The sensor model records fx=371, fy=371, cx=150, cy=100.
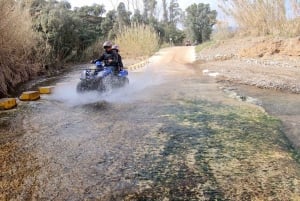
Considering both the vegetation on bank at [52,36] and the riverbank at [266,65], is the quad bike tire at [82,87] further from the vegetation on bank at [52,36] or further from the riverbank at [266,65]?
the riverbank at [266,65]


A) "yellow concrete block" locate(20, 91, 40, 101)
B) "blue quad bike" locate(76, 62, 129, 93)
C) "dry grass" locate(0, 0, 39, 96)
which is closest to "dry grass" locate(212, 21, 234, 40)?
Answer: "dry grass" locate(0, 0, 39, 96)

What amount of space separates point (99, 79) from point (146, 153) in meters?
4.15

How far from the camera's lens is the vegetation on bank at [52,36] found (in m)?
10.1

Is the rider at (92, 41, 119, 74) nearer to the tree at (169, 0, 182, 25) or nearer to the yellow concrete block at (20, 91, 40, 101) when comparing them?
the yellow concrete block at (20, 91, 40, 101)

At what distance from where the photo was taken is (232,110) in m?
7.21

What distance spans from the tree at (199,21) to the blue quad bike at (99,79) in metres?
36.8

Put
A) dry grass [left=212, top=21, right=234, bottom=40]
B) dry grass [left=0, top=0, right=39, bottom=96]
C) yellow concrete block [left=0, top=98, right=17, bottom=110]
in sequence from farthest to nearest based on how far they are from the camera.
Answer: dry grass [left=212, top=21, right=234, bottom=40] < dry grass [left=0, top=0, right=39, bottom=96] < yellow concrete block [left=0, top=98, right=17, bottom=110]

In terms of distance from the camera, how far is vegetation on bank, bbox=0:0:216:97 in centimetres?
1012

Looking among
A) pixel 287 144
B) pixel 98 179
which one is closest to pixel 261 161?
pixel 287 144

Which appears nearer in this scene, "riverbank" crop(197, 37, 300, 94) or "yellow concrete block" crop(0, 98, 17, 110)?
"yellow concrete block" crop(0, 98, 17, 110)

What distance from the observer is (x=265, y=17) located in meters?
15.8

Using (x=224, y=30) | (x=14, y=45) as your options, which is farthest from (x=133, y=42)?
(x=14, y=45)

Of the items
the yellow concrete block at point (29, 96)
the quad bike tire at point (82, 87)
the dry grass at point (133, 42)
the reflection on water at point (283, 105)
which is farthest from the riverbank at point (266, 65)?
the dry grass at point (133, 42)

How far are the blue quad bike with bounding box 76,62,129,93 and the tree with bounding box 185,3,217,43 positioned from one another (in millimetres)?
36840
